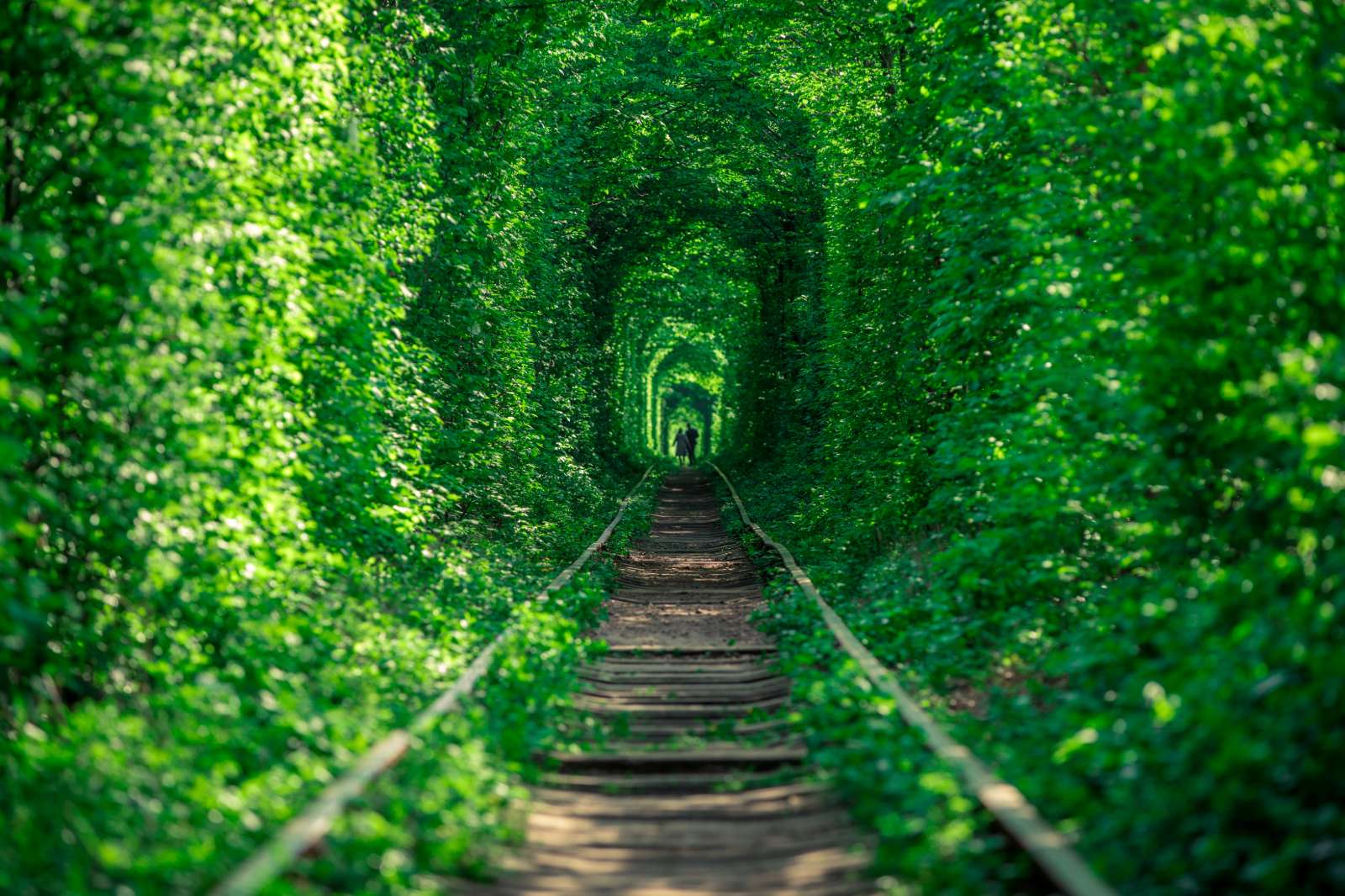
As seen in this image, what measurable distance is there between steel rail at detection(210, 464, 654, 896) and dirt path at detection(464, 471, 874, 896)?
2.18ft

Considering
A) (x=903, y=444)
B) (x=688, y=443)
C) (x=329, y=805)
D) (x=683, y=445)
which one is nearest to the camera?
(x=329, y=805)

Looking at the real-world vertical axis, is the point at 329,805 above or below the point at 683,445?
above

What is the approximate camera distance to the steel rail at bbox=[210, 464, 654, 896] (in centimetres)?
367

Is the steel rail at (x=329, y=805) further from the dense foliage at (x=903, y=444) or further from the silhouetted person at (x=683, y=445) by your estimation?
the silhouetted person at (x=683, y=445)

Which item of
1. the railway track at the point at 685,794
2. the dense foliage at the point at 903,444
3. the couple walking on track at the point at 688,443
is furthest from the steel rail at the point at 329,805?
the couple walking on track at the point at 688,443

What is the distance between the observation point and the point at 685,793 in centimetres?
630

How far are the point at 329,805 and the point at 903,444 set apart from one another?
9.91 metres

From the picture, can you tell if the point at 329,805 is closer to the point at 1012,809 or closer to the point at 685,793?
the point at 685,793

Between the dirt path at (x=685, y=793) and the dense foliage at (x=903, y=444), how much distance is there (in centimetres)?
34

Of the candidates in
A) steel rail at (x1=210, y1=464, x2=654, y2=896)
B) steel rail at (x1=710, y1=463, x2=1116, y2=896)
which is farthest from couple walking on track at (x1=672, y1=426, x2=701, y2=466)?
steel rail at (x1=710, y1=463, x2=1116, y2=896)

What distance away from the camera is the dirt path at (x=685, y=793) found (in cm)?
494

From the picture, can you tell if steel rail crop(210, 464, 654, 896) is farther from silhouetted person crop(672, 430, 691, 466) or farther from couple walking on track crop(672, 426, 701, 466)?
silhouetted person crop(672, 430, 691, 466)

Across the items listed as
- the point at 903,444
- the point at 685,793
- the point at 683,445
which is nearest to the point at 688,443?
the point at 683,445

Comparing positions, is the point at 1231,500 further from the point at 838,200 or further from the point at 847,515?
the point at 838,200
